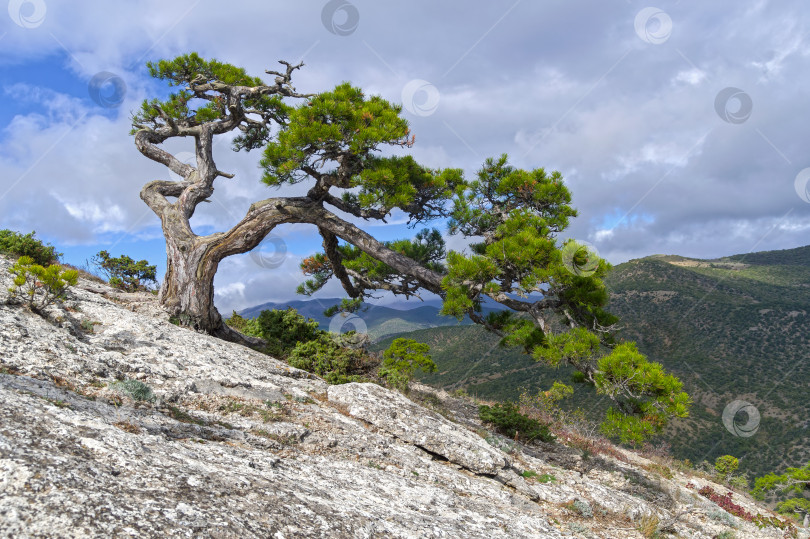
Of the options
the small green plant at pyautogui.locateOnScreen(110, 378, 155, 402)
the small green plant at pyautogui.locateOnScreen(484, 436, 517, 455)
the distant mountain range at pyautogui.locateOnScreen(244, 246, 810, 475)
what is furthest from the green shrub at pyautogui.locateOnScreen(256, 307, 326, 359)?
the distant mountain range at pyautogui.locateOnScreen(244, 246, 810, 475)

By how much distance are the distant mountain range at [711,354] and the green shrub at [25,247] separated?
670 inches

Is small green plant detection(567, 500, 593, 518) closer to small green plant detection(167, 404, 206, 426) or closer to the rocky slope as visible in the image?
the rocky slope

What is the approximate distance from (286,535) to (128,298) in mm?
13039

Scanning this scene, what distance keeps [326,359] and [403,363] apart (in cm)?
226

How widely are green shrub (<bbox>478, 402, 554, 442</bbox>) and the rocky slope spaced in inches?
18.3

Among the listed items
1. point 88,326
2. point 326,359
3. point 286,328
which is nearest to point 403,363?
point 326,359

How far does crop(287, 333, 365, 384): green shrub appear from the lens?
1292 centimetres

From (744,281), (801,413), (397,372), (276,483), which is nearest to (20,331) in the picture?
(276,483)

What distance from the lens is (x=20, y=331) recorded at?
6680 mm

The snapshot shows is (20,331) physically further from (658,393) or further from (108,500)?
(658,393)

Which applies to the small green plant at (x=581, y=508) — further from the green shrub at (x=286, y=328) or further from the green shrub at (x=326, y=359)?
the green shrub at (x=286, y=328)

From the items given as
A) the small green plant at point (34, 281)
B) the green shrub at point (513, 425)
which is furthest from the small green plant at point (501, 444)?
the small green plant at point (34, 281)

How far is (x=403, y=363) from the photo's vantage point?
43.7 ft

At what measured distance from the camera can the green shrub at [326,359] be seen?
1292 centimetres
